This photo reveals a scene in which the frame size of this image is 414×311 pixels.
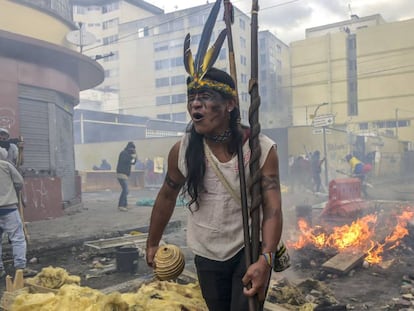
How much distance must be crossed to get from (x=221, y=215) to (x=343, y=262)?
4.24m

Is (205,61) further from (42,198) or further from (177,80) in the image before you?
(177,80)

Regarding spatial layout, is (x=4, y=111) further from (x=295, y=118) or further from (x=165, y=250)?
(x=295, y=118)

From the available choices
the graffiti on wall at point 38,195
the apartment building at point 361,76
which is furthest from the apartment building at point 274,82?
the graffiti on wall at point 38,195

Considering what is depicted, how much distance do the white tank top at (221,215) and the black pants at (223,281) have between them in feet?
0.15

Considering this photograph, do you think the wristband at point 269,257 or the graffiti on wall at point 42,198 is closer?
the wristband at point 269,257

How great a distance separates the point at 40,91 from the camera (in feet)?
35.3

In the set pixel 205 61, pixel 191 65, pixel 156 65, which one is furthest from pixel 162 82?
pixel 205 61

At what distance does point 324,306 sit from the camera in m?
4.36

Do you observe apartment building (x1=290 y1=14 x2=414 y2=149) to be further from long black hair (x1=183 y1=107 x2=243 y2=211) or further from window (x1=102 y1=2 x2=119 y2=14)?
long black hair (x1=183 y1=107 x2=243 y2=211)

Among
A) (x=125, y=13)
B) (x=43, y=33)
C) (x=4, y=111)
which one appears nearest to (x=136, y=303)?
(x=4, y=111)

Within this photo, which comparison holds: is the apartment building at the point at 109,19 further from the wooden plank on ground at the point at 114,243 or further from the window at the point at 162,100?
the wooden plank on ground at the point at 114,243

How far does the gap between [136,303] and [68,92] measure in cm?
996

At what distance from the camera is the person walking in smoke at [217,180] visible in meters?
2.33

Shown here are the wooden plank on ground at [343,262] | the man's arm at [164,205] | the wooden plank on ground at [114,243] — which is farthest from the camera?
the wooden plank on ground at [114,243]
